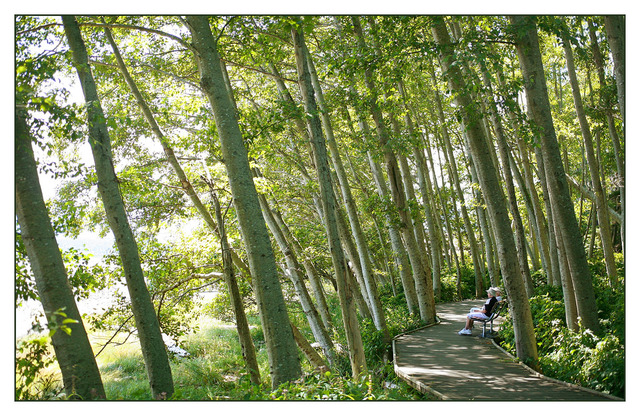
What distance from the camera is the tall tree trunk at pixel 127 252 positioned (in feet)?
14.7

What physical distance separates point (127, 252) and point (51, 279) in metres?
0.85

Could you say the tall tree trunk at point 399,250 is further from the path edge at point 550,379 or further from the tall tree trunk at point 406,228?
the path edge at point 550,379

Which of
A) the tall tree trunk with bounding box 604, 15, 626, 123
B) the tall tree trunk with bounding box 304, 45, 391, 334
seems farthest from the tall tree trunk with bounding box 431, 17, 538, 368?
the tall tree trunk with bounding box 304, 45, 391, 334

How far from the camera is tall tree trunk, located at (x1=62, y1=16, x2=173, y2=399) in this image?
4.49 meters

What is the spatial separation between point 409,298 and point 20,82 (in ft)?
29.8

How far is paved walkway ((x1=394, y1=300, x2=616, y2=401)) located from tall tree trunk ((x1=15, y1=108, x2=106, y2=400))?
336 cm

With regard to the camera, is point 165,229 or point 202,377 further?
point 165,229

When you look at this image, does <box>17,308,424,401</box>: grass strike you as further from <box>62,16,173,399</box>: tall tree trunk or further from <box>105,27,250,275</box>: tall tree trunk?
<box>105,27,250,275</box>: tall tree trunk

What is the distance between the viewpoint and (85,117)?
4.64 metres

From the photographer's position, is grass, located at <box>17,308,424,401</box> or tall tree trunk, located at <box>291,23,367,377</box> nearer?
grass, located at <box>17,308,424,401</box>

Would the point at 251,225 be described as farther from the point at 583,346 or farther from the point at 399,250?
the point at 399,250

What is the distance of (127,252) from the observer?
4.55m

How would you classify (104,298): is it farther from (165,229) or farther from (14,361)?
(14,361)
